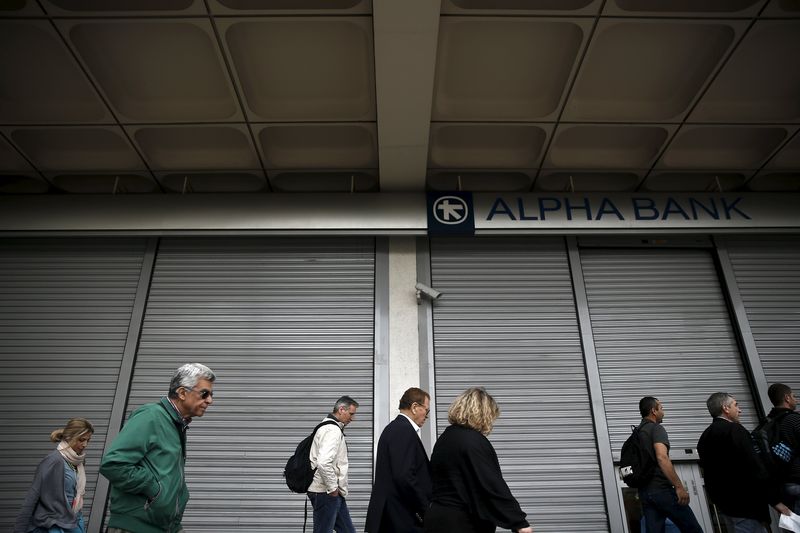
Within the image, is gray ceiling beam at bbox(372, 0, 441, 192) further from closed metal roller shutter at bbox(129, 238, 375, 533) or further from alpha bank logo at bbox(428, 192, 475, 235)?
closed metal roller shutter at bbox(129, 238, 375, 533)

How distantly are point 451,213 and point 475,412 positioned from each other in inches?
165

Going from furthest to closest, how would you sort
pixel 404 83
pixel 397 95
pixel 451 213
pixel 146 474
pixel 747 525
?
pixel 451 213 → pixel 397 95 → pixel 404 83 → pixel 747 525 → pixel 146 474

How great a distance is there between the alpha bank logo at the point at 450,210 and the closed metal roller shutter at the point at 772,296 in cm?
369

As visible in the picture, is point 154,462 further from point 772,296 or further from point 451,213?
point 772,296

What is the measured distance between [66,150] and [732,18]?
757 centimetres

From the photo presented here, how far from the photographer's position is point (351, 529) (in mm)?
4746

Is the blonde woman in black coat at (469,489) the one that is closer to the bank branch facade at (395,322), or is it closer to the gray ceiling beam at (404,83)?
the bank branch facade at (395,322)

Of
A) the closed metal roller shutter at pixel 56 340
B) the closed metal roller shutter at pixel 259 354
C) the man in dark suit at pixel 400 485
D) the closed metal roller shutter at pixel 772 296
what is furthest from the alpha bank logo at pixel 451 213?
the closed metal roller shutter at pixel 56 340

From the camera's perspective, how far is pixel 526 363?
664 cm

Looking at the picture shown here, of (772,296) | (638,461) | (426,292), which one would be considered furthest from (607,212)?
(638,461)

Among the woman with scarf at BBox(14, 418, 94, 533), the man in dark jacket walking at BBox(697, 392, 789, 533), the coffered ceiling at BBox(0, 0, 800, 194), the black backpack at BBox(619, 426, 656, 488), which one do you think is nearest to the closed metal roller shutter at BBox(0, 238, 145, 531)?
the coffered ceiling at BBox(0, 0, 800, 194)

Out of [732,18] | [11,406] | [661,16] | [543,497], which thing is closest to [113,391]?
[11,406]

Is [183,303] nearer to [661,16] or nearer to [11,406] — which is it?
[11,406]

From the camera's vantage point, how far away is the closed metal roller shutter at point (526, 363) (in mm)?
6059
